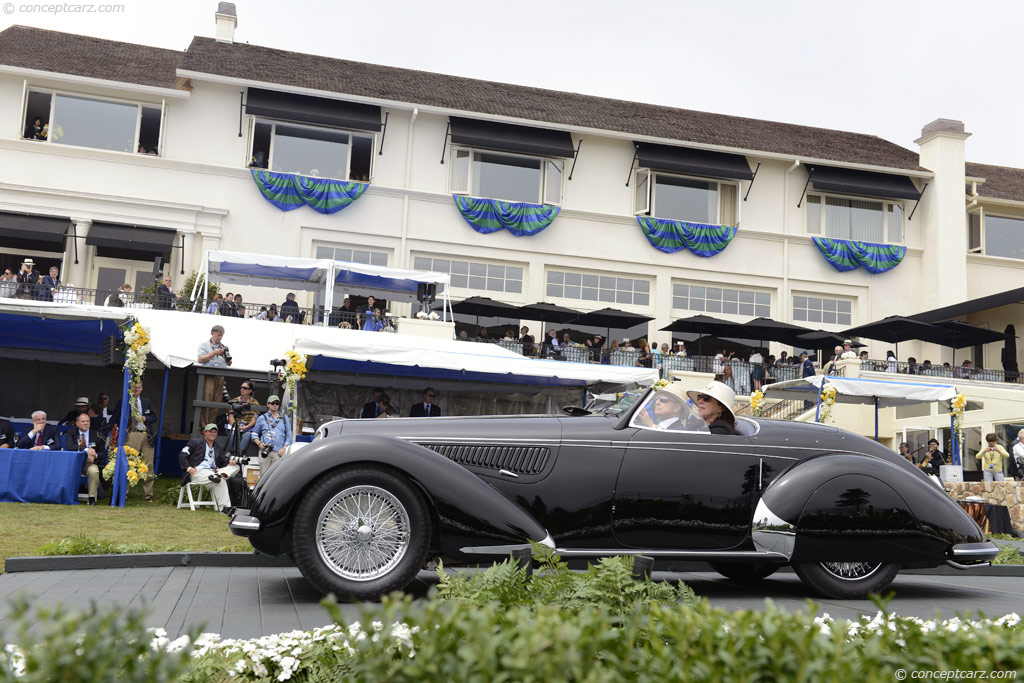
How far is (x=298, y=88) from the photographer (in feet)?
95.2

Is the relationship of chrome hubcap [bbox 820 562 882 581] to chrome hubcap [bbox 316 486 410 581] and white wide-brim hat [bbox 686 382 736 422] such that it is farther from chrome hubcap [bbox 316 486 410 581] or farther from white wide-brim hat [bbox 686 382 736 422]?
chrome hubcap [bbox 316 486 410 581]

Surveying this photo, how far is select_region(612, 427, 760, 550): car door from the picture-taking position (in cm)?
642

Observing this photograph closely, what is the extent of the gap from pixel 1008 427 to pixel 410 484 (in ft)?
77.7

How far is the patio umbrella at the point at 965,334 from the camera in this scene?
29.1m

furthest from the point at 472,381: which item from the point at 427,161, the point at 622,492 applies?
the point at 427,161

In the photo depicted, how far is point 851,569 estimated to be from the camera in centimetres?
679

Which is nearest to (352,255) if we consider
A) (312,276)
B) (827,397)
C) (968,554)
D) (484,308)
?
(484,308)

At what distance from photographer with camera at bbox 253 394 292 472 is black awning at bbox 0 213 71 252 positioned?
16514 millimetres

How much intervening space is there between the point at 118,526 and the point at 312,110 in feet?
70.6

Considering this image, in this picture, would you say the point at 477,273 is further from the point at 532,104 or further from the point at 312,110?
the point at 312,110

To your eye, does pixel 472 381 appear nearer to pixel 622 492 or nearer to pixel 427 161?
pixel 622 492

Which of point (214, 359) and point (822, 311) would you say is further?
point (822, 311)

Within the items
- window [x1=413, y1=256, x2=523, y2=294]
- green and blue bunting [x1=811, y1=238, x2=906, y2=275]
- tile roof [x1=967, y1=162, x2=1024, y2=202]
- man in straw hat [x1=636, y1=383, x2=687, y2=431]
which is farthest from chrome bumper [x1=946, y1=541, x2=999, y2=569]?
tile roof [x1=967, y1=162, x2=1024, y2=202]

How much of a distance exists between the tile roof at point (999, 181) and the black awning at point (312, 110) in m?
24.6
